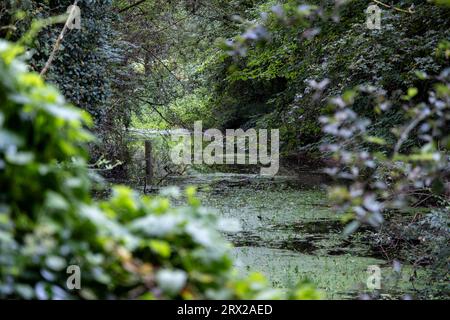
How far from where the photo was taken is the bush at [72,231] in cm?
Result: 122

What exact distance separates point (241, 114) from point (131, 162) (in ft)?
18.4

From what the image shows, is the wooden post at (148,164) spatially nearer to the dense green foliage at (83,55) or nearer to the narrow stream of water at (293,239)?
the narrow stream of water at (293,239)

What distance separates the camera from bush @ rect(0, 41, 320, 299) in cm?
122

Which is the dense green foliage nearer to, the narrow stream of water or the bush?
the narrow stream of water

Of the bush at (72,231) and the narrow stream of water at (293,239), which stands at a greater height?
the bush at (72,231)

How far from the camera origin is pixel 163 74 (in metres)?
13.5

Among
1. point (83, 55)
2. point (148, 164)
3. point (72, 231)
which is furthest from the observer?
point (148, 164)

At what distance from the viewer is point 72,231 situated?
1.27m

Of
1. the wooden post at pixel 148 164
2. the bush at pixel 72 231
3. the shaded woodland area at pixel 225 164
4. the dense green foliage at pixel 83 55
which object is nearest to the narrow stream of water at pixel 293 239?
the shaded woodland area at pixel 225 164

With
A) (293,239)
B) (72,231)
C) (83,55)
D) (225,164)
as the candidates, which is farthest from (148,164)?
(72,231)

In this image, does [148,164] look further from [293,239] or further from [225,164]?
[293,239]

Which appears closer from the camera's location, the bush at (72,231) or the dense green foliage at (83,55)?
the bush at (72,231)

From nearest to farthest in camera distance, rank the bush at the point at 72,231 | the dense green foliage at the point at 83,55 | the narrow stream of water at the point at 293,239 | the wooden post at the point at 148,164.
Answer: the bush at the point at 72,231 < the narrow stream of water at the point at 293,239 < the dense green foliage at the point at 83,55 < the wooden post at the point at 148,164

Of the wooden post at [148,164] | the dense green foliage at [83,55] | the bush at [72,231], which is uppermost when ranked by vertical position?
the dense green foliage at [83,55]
